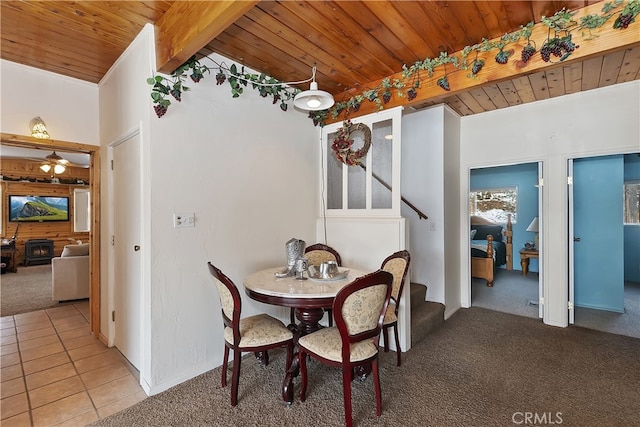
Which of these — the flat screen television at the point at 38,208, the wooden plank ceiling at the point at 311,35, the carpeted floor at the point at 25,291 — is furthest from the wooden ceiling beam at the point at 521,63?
the flat screen television at the point at 38,208

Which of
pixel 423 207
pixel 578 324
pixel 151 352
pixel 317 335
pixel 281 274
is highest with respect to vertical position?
pixel 423 207

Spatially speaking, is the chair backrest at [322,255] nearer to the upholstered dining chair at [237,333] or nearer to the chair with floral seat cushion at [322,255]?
the chair with floral seat cushion at [322,255]

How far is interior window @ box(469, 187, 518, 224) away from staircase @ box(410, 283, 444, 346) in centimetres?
425

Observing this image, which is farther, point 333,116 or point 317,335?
point 333,116

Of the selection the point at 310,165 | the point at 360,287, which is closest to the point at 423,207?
the point at 310,165

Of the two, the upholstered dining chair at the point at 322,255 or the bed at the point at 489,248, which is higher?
the upholstered dining chair at the point at 322,255

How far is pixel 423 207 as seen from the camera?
3824 mm

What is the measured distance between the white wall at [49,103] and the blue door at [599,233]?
19.0ft

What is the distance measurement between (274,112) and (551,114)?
3237mm

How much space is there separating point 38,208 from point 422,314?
372 inches

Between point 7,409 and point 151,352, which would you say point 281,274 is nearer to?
point 151,352

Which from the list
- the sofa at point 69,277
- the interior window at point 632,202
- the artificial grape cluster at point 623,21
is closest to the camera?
the artificial grape cluster at point 623,21

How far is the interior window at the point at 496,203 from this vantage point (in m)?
6.51

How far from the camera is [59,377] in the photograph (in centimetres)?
235
